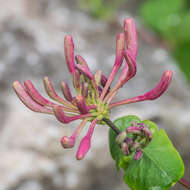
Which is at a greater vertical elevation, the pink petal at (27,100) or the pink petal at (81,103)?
the pink petal at (27,100)

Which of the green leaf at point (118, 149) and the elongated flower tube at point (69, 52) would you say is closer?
the elongated flower tube at point (69, 52)

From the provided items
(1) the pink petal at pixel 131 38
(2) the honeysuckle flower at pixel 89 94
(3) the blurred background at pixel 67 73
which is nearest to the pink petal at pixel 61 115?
(2) the honeysuckle flower at pixel 89 94

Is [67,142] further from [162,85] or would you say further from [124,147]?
[162,85]

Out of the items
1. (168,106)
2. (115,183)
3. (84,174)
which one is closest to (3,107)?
(84,174)

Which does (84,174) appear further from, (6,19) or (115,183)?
(6,19)

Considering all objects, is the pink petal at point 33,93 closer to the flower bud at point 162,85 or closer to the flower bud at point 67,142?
the flower bud at point 67,142

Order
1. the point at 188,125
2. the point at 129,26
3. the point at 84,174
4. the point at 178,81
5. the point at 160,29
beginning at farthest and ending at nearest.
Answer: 1. the point at 160,29
2. the point at 178,81
3. the point at 188,125
4. the point at 84,174
5. the point at 129,26

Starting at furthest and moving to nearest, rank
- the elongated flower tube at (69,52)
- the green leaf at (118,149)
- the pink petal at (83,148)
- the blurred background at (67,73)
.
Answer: the blurred background at (67,73) < the green leaf at (118,149) < the elongated flower tube at (69,52) < the pink petal at (83,148)

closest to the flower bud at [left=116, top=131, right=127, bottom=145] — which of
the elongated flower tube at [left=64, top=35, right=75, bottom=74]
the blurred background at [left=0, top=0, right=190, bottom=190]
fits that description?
the elongated flower tube at [left=64, top=35, right=75, bottom=74]
